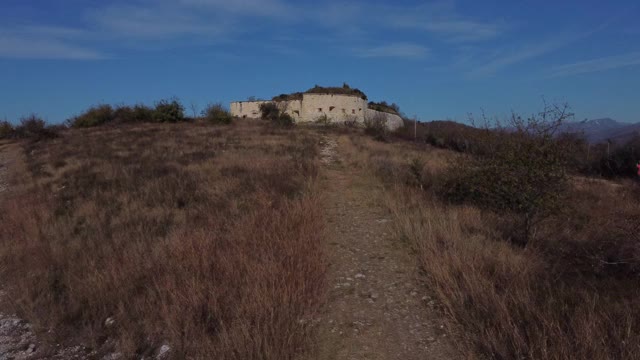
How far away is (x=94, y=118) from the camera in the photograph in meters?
32.1

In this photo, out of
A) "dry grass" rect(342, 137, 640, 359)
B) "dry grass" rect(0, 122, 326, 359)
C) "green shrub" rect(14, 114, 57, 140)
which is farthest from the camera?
"green shrub" rect(14, 114, 57, 140)

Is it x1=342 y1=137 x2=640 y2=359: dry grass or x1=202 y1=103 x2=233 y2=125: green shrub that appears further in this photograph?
x1=202 y1=103 x2=233 y2=125: green shrub

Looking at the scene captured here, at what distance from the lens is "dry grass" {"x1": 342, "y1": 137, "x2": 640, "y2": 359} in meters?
2.72

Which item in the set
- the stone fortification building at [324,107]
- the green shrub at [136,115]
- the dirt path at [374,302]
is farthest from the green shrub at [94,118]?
the dirt path at [374,302]

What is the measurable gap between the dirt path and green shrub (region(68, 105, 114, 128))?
105 feet

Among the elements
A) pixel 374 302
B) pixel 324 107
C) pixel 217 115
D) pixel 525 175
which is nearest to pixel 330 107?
pixel 324 107

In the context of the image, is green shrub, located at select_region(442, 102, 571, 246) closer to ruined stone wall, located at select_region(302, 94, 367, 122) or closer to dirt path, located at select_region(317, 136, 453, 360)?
dirt path, located at select_region(317, 136, 453, 360)

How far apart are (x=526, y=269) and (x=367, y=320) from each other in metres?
1.73

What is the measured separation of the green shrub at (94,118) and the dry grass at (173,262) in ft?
83.6

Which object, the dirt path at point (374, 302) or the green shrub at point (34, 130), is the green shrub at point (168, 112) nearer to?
the green shrub at point (34, 130)

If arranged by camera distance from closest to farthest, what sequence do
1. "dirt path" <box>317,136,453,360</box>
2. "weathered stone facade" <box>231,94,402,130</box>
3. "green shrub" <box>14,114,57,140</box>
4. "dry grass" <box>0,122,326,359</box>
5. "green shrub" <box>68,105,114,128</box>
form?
"dirt path" <box>317,136,453,360</box> < "dry grass" <box>0,122,326,359</box> < "green shrub" <box>14,114,57,140</box> < "green shrub" <box>68,105,114,128</box> < "weathered stone facade" <box>231,94,402,130</box>

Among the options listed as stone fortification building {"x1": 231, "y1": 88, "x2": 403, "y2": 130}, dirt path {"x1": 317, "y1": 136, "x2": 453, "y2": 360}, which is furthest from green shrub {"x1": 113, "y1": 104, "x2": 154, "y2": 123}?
dirt path {"x1": 317, "y1": 136, "x2": 453, "y2": 360}

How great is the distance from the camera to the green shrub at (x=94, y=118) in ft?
104

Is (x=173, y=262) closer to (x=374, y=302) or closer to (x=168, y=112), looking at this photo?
(x=374, y=302)
